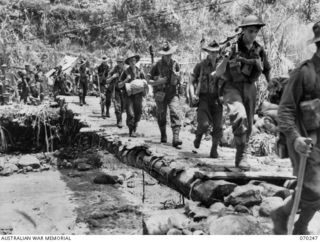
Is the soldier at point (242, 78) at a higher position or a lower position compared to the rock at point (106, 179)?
higher

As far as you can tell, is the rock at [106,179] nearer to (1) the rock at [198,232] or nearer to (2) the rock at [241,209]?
(2) the rock at [241,209]

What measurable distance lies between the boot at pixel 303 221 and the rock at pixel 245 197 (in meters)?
1.19

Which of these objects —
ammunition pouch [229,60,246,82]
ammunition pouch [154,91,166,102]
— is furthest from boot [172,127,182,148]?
ammunition pouch [229,60,246,82]

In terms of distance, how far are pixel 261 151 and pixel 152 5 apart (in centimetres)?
1996

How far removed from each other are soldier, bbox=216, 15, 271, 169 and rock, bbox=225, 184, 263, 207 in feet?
3.99

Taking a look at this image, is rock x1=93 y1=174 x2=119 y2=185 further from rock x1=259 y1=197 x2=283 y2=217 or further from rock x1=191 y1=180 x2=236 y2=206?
rock x1=259 y1=197 x2=283 y2=217

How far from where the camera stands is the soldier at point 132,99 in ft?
35.6

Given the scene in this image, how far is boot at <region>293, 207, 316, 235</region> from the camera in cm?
369

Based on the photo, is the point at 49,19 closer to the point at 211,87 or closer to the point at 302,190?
the point at 211,87

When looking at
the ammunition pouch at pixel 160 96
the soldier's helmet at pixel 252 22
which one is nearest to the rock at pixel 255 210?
the soldier's helmet at pixel 252 22

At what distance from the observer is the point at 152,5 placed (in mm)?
29094

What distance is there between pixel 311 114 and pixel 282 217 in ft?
2.85

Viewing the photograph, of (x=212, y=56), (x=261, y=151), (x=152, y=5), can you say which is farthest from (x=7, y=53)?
(x=212, y=56)

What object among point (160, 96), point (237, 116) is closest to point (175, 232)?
point (237, 116)
